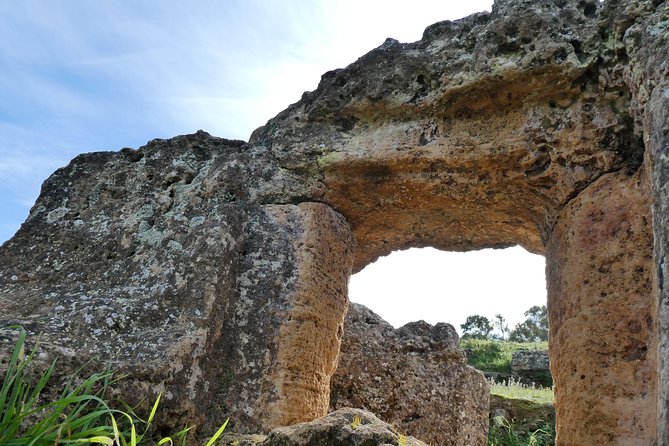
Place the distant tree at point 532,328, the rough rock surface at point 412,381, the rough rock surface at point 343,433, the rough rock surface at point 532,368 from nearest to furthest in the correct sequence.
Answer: the rough rock surface at point 343,433
the rough rock surface at point 412,381
the rough rock surface at point 532,368
the distant tree at point 532,328

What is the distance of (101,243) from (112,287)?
49 centimetres

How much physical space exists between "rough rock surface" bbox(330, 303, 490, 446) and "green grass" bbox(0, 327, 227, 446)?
3.15m

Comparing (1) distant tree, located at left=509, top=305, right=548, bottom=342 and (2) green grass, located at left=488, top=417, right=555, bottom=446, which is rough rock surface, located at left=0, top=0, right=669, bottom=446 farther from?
(1) distant tree, located at left=509, top=305, right=548, bottom=342

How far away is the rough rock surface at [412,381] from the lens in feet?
21.4

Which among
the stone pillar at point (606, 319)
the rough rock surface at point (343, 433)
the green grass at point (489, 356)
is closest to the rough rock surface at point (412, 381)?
the stone pillar at point (606, 319)

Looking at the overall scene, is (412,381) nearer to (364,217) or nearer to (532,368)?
(364,217)

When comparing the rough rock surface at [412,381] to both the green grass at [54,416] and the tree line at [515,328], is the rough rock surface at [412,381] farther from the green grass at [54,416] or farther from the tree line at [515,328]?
the tree line at [515,328]

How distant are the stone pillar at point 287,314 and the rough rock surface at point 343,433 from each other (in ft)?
4.47

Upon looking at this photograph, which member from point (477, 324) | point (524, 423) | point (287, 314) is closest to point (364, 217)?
point (287, 314)

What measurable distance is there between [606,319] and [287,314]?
1.99 meters

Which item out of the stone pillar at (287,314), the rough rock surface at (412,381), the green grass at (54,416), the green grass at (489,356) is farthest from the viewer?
the green grass at (489,356)

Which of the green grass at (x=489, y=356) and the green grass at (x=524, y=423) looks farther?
the green grass at (x=489, y=356)

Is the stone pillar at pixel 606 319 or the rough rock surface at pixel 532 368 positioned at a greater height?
the rough rock surface at pixel 532 368

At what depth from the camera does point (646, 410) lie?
321 cm
